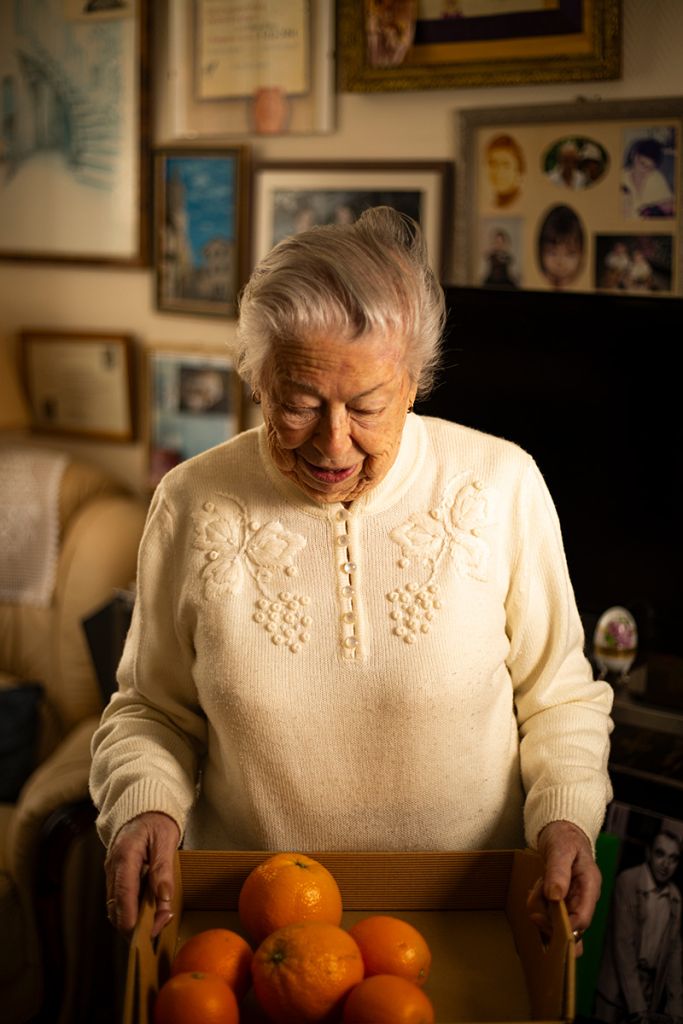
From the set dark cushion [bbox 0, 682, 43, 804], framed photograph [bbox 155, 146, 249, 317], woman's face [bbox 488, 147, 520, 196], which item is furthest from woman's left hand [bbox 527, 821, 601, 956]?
framed photograph [bbox 155, 146, 249, 317]

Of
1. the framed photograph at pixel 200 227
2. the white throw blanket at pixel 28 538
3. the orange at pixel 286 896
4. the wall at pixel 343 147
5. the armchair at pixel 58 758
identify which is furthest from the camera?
the white throw blanket at pixel 28 538

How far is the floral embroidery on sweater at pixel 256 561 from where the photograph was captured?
4.04 ft

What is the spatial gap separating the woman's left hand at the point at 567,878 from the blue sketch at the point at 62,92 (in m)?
2.32

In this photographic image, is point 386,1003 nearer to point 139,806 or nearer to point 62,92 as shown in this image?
point 139,806

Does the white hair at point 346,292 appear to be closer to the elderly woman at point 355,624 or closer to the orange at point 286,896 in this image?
the elderly woman at point 355,624

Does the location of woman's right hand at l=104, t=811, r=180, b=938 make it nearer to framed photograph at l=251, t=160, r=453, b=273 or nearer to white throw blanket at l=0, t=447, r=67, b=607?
framed photograph at l=251, t=160, r=453, b=273

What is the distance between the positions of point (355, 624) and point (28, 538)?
180cm

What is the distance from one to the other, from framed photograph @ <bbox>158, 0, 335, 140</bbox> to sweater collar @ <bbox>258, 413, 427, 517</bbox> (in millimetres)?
1467

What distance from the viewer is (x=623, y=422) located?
189 centimetres

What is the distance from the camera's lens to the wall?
2.08m

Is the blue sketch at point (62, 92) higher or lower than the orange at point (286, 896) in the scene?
higher

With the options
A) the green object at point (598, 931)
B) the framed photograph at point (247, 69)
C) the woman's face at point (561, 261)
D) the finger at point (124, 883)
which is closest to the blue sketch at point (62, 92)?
the framed photograph at point (247, 69)

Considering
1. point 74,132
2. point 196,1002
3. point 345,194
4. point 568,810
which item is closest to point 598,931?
point 568,810

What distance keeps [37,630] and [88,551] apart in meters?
0.26
